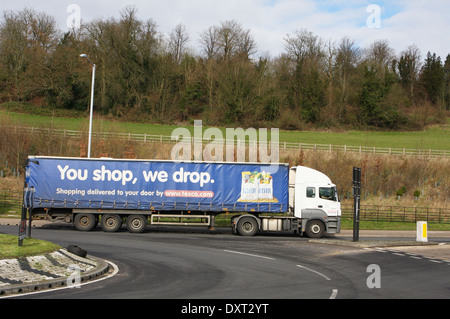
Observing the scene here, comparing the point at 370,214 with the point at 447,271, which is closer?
the point at 447,271

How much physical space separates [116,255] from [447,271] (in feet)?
38.8

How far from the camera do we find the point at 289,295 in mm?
11273

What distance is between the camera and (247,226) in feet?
84.0

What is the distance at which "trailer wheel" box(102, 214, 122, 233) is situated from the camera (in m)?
25.3

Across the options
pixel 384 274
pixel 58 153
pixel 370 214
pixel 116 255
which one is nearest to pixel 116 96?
pixel 58 153

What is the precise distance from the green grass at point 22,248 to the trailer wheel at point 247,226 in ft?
38.3

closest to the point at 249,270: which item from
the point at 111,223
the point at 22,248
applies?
the point at 22,248

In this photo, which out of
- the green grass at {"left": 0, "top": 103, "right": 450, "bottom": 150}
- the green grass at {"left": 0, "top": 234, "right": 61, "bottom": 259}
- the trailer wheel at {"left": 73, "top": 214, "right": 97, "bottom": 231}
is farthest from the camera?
the green grass at {"left": 0, "top": 103, "right": 450, "bottom": 150}

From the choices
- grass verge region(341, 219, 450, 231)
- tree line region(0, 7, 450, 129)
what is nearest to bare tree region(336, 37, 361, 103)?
tree line region(0, 7, 450, 129)

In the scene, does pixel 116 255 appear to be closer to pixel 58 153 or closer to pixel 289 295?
pixel 289 295

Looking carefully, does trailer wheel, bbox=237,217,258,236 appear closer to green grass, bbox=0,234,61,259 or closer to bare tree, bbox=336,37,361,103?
green grass, bbox=0,234,61,259

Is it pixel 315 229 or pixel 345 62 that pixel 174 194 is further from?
pixel 345 62

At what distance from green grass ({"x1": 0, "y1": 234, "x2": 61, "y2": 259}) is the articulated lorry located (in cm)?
813

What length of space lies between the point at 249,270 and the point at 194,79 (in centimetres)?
6204
